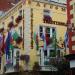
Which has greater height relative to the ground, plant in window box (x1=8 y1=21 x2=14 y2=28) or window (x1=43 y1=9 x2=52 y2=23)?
window (x1=43 y1=9 x2=52 y2=23)

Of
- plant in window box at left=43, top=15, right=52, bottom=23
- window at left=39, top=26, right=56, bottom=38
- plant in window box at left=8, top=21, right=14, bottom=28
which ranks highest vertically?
plant in window box at left=43, top=15, right=52, bottom=23

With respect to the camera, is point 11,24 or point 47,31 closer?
point 47,31

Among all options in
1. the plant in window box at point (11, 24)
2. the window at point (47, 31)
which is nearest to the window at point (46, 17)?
the window at point (47, 31)

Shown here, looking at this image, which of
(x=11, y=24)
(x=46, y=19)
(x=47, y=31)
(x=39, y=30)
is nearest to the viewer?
(x=39, y=30)

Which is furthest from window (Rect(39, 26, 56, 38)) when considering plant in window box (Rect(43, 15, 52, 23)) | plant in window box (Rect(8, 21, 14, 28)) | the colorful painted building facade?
plant in window box (Rect(8, 21, 14, 28))

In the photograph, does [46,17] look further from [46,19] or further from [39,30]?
[39,30]

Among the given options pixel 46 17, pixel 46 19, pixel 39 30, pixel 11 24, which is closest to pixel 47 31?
pixel 39 30

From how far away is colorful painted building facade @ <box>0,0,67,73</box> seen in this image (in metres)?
41.0

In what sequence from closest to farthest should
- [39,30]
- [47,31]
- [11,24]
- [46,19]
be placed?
[39,30]
[47,31]
[46,19]
[11,24]

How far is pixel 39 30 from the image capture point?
42.2 meters

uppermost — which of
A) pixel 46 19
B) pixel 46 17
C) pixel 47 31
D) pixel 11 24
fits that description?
pixel 46 17

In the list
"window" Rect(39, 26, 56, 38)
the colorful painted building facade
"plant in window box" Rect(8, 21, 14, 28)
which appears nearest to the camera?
the colorful painted building facade

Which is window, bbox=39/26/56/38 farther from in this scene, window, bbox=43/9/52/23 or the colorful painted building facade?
window, bbox=43/9/52/23

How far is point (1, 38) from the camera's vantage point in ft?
152
